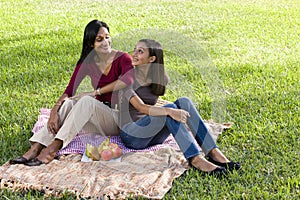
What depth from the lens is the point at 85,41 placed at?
12.8 feet

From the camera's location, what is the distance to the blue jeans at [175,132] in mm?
3461

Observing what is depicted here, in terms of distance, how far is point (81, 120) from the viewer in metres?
3.72

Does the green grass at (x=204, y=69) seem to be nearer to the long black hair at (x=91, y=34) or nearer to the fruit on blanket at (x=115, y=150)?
the long black hair at (x=91, y=34)

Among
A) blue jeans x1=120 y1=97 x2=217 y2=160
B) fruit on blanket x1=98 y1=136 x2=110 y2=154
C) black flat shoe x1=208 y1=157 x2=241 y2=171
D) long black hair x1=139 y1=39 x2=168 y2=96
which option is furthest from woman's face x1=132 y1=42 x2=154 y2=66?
black flat shoe x1=208 y1=157 x2=241 y2=171

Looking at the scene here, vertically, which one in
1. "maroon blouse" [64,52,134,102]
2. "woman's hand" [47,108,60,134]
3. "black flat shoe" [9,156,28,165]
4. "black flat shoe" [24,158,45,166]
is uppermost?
"maroon blouse" [64,52,134,102]

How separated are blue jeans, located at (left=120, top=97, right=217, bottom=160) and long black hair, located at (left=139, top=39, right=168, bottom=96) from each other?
0.20 metres

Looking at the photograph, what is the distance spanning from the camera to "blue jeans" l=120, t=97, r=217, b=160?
3461 millimetres

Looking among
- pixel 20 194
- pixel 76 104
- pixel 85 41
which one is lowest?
pixel 20 194

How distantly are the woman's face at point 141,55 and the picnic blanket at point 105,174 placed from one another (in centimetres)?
64

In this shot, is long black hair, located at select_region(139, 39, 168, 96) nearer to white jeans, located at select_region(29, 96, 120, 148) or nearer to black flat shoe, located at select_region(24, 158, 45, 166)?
white jeans, located at select_region(29, 96, 120, 148)

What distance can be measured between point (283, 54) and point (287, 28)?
4.81 ft

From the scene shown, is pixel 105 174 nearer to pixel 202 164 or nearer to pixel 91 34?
pixel 202 164

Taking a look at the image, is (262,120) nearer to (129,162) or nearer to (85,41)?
(129,162)

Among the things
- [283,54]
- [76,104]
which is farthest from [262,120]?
[283,54]
